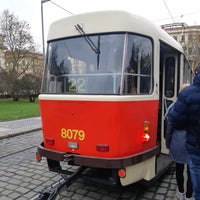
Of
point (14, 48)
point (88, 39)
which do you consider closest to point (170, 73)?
point (88, 39)

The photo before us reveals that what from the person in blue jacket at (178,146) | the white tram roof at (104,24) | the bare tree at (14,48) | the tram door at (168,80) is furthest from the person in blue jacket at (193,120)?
the bare tree at (14,48)

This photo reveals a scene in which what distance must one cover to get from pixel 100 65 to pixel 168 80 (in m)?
2.35

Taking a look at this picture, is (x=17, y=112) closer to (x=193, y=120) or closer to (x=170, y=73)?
(x=170, y=73)

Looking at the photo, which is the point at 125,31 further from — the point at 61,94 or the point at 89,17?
the point at 61,94

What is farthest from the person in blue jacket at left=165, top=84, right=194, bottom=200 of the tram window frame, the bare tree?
the bare tree

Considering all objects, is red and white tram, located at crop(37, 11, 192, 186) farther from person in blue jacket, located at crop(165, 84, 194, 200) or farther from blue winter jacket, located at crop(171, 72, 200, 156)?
blue winter jacket, located at crop(171, 72, 200, 156)

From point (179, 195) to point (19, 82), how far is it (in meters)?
39.0

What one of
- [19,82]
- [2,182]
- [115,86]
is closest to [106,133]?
[115,86]

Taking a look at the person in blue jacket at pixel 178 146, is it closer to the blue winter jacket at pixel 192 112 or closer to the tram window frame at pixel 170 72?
the blue winter jacket at pixel 192 112

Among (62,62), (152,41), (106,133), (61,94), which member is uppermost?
(152,41)

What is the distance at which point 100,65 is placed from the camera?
14.9 ft

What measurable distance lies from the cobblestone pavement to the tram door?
1181 mm

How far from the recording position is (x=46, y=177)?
5.88m

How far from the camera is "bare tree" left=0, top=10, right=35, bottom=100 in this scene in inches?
1581
